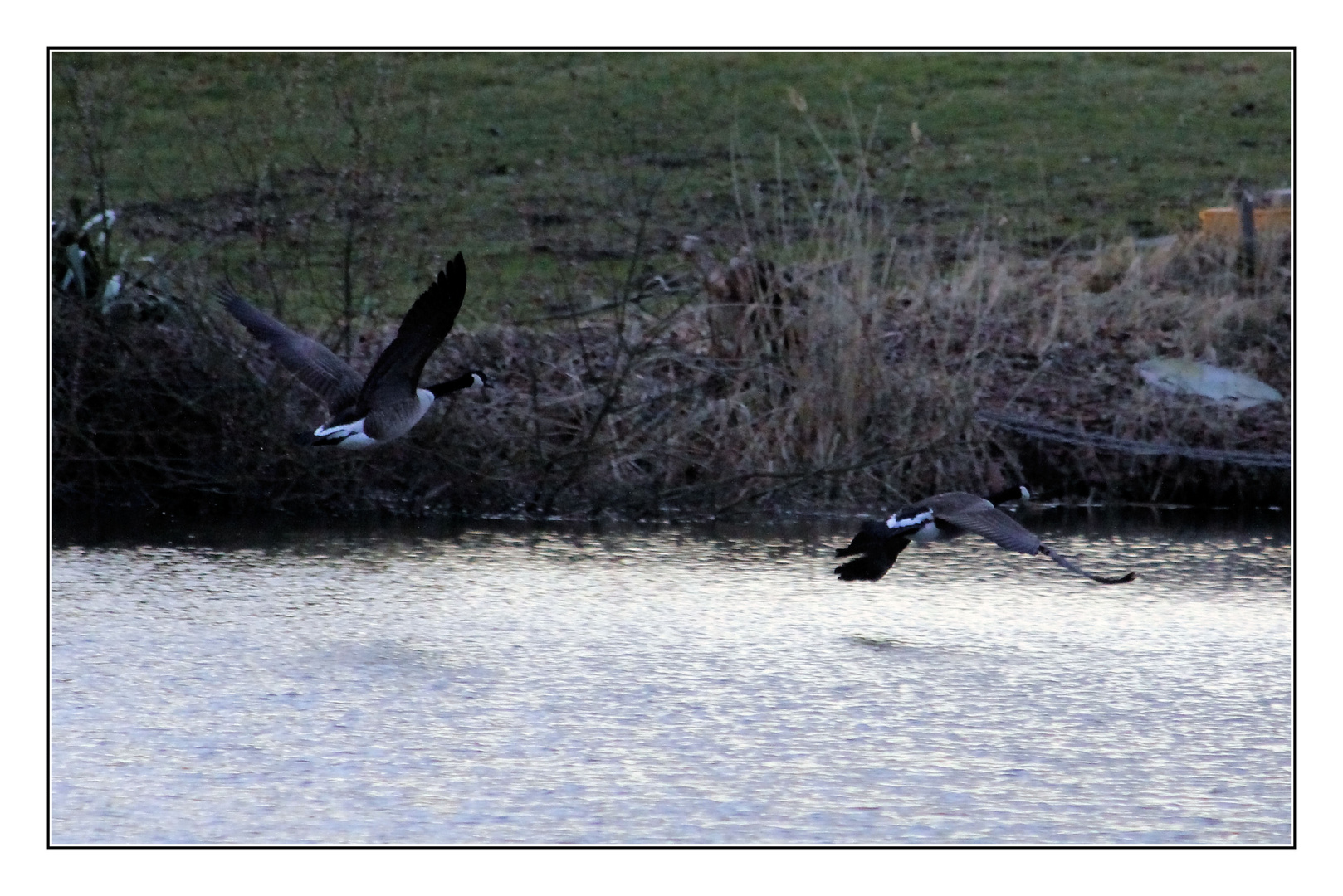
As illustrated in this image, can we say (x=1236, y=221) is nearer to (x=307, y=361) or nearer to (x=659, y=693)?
(x=307, y=361)

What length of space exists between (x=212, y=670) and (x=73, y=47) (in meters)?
2.88

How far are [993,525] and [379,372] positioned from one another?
2.71m

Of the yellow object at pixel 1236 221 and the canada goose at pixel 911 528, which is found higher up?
the yellow object at pixel 1236 221

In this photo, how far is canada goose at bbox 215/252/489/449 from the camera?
7.74 meters

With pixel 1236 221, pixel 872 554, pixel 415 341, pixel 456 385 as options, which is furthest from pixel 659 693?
pixel 1236 221

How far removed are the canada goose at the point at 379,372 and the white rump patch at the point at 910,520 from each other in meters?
2.12

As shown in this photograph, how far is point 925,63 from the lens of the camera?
2078 centimetres

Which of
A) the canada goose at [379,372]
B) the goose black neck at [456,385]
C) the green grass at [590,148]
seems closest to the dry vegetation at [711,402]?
the green grass at [590,148]

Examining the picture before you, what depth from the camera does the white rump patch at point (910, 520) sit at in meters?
8.25

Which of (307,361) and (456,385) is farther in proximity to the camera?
(456,385)

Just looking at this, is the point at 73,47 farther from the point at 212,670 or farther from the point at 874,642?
the point at 874,642

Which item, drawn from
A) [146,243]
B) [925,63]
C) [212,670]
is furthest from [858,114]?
[212,670]

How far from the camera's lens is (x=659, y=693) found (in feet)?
24.4

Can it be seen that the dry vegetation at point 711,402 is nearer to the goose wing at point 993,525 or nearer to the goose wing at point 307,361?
the goose wing at point 307,361
